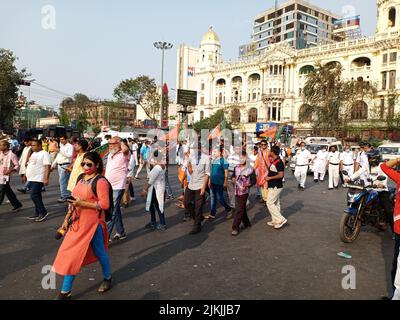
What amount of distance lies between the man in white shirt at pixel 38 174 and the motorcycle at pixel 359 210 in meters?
5.91

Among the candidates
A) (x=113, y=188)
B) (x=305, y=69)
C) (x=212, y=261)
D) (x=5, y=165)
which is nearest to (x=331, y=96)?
(x=305, y=69)

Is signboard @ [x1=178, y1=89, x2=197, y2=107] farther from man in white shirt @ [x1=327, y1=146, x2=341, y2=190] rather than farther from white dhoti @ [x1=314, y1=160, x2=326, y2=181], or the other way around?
man in white shirt @ [x1=327, y1=146, x2=341, y2=190]

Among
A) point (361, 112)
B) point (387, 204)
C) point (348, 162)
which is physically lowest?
point (387, 204)

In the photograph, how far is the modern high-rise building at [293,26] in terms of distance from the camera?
80.3 metres

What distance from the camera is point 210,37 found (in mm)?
80875

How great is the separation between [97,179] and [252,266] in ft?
8.29

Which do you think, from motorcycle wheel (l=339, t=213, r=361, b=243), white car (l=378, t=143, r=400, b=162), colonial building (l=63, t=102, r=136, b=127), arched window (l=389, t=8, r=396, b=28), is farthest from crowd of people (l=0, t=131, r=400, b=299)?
colonial building (l=63, t=102, r=136, b=127)

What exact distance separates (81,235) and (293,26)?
85688mm

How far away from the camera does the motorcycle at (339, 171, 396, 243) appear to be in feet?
20.2

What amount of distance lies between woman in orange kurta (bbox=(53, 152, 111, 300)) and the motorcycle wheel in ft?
13.6

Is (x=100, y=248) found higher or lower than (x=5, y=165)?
lower

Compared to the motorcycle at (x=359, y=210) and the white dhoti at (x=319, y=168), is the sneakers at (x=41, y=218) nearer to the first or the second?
the motorcycle at (x=359, y=210)

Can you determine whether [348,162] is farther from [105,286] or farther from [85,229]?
[85,229]
